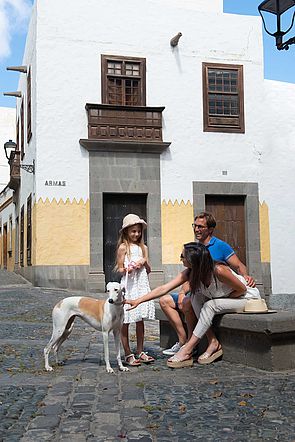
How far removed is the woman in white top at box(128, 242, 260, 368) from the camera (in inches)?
201

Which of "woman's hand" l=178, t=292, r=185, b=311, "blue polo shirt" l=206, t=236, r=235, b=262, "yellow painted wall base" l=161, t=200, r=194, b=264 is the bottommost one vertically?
"woman's hand" l=178, t=292, r=185, b=311

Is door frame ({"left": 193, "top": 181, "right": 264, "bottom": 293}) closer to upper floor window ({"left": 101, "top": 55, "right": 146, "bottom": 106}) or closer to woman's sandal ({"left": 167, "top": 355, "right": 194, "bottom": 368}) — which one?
upper floor window ({"left": 101, "top": 55, "right": 146, "bottom": 106})

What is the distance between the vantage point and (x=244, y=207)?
16766 mm

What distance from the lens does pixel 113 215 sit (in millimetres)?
15812

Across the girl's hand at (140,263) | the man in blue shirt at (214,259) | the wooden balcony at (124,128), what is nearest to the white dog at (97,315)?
the girl's hand at (140,263)

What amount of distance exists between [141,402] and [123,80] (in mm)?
13165

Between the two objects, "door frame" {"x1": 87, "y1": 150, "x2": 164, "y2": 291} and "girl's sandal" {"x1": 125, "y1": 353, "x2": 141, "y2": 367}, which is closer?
"girl's sandal" {"x1": 125, "y1": 353, "x2": 141, "y2": 367}

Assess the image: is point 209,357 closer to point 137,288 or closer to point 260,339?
point 260,339

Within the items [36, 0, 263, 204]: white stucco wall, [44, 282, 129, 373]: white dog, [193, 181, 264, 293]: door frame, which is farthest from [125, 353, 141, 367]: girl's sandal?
[193, 181, 264, 293]: door frame

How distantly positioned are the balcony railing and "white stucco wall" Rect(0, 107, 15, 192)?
19.4 meters

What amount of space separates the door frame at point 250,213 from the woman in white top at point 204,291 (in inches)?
439

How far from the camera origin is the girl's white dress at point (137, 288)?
5.46 m

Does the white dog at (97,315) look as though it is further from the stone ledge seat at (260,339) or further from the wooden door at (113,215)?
the wooden door at (113,215)

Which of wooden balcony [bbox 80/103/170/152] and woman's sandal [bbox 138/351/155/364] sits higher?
wooden balcony [bbox 80/103/170/152]
